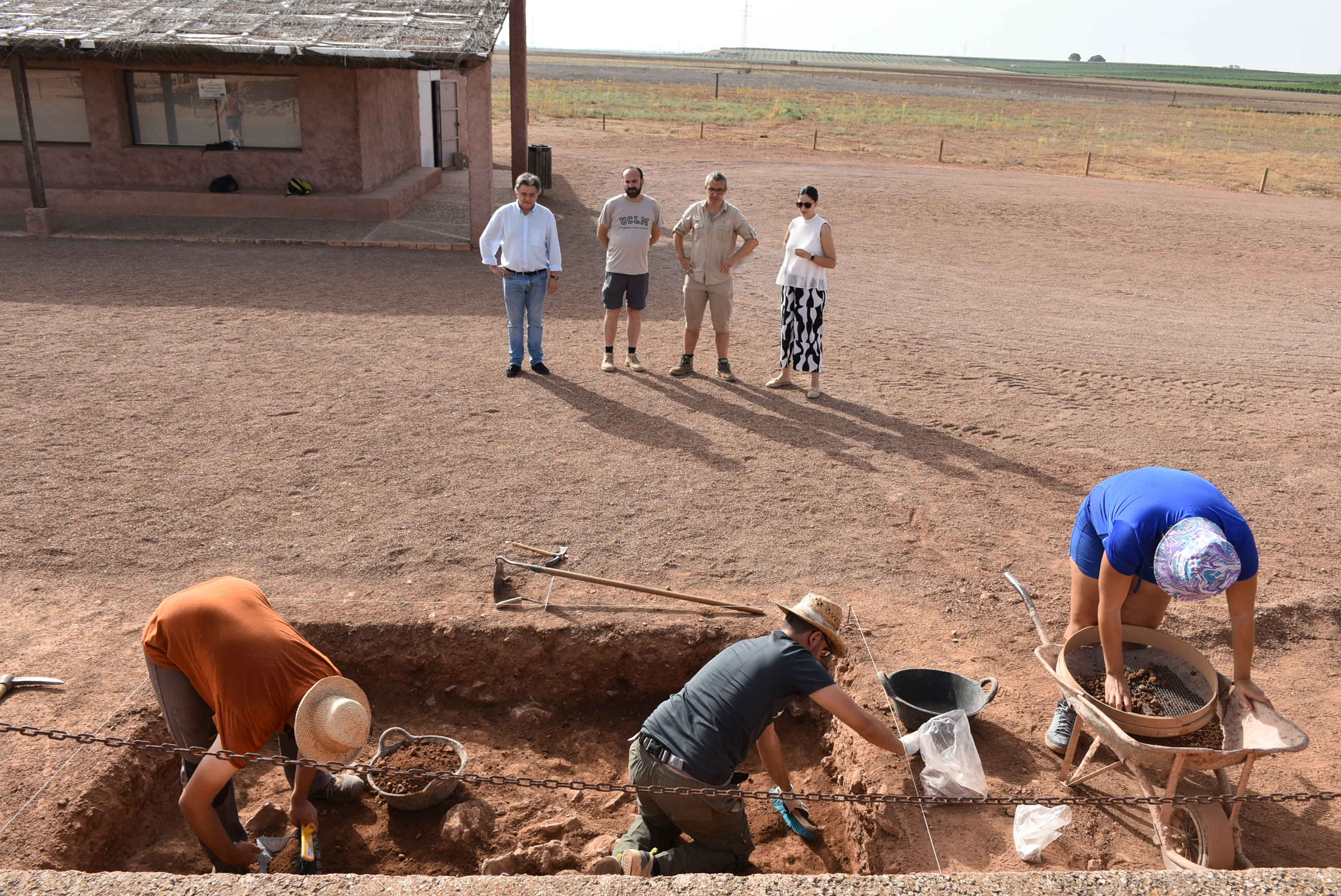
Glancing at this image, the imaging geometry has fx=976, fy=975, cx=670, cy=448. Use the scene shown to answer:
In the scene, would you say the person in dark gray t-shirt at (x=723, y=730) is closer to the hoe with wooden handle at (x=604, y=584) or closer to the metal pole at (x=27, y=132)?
the hoe with wooden handle at (x=604, y=584)

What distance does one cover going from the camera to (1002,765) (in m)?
4.27

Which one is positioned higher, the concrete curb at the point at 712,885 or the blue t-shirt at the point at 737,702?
the blue t-shirt at the point at 737,702

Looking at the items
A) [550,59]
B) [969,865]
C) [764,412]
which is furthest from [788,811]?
[550,59]

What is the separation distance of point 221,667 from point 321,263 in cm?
1032

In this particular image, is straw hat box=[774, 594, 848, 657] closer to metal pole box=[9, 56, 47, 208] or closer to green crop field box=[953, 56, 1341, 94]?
metal pole box=[9, 56, 47, 208]

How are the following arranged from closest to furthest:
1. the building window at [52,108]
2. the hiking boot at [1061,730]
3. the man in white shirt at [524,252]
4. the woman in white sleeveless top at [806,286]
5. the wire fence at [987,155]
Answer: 1. the hiking boot at [1061,730]
2. the woman in white sleeveless top at [806,286]
3. the man in white shirt at [524,252]
4. the building window at [52,108]
5. the wire fence at [987,155]

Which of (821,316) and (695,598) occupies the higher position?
(821,316)

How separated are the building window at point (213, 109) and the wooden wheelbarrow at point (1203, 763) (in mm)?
14850

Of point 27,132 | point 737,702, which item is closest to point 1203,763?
point 737,702

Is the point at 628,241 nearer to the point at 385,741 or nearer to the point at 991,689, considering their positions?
the point at 385,741

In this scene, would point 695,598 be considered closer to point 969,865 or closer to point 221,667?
point 969,865

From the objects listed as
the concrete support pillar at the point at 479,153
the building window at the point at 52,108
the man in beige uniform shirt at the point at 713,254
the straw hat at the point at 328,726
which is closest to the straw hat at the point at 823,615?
the straw hat at the point at 328,726

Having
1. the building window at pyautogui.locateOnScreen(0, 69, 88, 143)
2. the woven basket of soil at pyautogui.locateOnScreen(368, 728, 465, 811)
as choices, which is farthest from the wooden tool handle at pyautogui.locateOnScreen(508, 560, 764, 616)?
the building window at pyautogui.locateOnScreen(0, 69, 88, 143)

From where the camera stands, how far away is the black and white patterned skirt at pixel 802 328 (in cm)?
813
